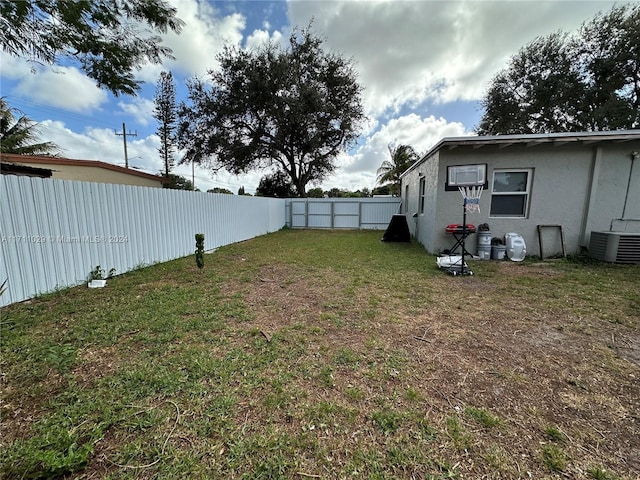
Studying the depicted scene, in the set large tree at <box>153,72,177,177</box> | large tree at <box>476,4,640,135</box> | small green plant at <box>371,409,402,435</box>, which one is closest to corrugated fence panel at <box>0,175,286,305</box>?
small green plant at <box>371,409,402,435</box>

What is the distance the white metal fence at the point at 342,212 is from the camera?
13469 mm

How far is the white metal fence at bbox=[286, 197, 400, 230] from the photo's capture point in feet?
44.2

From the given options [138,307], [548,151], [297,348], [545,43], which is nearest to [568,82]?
[545,43]

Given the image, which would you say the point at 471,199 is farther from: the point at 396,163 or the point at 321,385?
the point at 396,163

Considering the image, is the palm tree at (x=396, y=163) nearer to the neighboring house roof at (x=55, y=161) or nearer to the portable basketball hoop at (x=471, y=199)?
the portable basketball hoop at (x=471, y=199)

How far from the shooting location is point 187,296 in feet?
11.8

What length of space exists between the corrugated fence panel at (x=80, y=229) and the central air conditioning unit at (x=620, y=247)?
928cm

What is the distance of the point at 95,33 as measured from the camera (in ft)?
13.7

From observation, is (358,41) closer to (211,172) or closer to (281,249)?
(281,249)

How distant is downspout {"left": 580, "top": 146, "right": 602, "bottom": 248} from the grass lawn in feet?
8.92

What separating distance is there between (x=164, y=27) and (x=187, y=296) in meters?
4.81

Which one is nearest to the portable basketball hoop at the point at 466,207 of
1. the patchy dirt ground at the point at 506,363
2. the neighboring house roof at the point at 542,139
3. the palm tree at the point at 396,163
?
the patchy dirt ground at the point at 506,363

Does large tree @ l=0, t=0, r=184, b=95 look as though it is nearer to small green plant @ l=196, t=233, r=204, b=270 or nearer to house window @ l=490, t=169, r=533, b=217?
small green plant @ l=196, t=233, r=204, b=270

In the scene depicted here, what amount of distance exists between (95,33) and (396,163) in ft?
57.4
